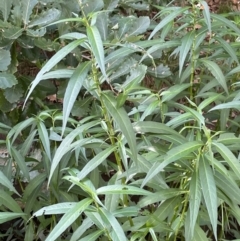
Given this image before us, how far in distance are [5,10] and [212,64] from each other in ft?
2.65

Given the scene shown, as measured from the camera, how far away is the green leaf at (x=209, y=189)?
2.91ft

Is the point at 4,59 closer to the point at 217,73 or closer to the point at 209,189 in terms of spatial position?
the point at 217,73

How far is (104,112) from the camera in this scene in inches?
41.8

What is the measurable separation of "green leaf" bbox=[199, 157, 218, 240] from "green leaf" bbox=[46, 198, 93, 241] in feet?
0.87

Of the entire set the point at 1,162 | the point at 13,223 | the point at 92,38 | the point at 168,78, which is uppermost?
the point at 92,38

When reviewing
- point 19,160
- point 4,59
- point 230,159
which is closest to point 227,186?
point 230,159

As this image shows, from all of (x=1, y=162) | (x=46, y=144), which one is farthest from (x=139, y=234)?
(x=1, y=162)

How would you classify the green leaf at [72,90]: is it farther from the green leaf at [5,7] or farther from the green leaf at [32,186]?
the green leaf at [5,7]

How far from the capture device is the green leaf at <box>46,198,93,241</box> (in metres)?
0.85

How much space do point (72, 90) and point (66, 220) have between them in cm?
28

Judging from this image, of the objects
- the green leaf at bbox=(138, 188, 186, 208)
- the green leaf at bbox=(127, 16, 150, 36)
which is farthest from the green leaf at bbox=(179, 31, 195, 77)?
the green leaf at bbox=(138, 188, 186, 208)

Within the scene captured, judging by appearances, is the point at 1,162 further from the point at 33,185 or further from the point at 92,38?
the point at 92,38

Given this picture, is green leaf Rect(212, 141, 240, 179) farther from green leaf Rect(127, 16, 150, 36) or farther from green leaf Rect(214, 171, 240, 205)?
green leaf Rect(127, 16, 150, 36)

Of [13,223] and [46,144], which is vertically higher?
[46,144]
